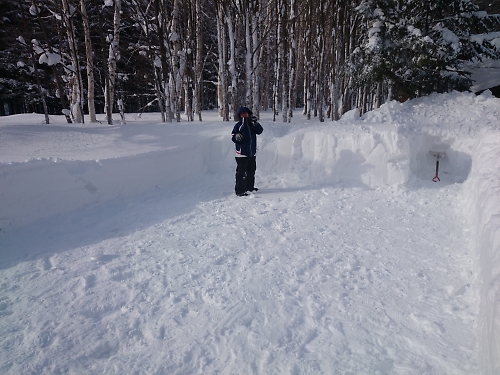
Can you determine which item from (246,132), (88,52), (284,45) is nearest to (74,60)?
(88,52)

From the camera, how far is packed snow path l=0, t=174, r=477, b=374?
2.31 m

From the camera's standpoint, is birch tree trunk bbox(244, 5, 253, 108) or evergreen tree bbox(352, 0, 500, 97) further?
birch tree trunk bbox(244, 5, 253, 108)

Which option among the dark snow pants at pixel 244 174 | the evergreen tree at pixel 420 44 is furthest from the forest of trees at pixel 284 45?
the dark snow pants at pixel 244 174

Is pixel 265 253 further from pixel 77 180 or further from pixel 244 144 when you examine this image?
pixel 77 180

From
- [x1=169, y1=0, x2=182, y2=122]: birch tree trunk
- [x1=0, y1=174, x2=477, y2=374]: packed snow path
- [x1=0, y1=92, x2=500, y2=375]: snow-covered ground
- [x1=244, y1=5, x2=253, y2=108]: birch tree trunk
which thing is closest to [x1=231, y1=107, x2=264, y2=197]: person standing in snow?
[x1=0, y1=92, x2=500, y2=375]: snow-covered ground

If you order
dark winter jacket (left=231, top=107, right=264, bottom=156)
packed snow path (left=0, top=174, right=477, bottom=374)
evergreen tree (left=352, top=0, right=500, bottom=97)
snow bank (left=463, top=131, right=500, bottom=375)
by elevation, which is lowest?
packed snow path (left=0, top=174, right=477, bottom=374)

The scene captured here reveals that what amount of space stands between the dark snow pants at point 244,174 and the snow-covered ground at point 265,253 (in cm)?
25

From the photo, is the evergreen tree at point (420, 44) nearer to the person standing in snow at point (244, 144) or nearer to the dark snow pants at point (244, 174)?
the person standing in snow at point (244, 144)

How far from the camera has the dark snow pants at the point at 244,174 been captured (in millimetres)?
6012

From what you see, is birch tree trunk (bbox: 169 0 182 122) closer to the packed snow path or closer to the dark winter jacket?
the dark winter jacket

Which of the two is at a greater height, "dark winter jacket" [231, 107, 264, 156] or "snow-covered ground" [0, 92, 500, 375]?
"dark winter jacket" [231, 107, 264, 156]

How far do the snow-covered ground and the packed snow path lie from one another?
0.02 metres

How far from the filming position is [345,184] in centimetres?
626

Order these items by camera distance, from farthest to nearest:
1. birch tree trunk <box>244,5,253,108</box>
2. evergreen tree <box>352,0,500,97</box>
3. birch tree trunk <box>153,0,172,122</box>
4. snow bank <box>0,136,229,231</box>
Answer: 1. birch tree trunk <box>153,0,172,122</box>
2. birch tree trunk <box>244,5,253,108</box>
3. evergreen tree <box>352,0,500,97</box>
4. snow bank <box>0,136,229,231</box>
